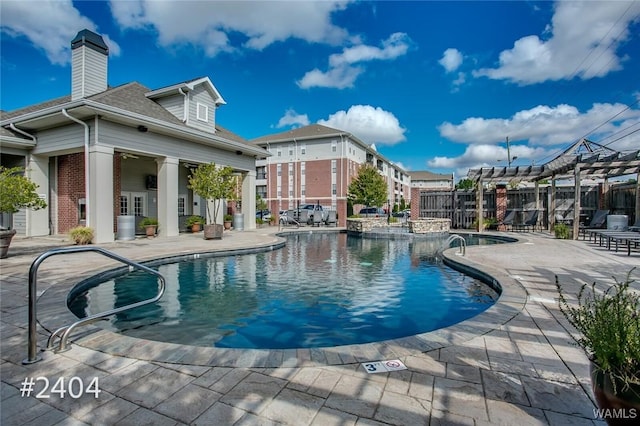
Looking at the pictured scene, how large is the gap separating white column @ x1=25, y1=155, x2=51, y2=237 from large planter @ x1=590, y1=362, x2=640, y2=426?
16954 millimetres

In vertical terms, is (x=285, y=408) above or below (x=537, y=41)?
below

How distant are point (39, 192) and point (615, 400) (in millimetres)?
17356

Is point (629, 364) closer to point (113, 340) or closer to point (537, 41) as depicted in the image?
point (113, 340)

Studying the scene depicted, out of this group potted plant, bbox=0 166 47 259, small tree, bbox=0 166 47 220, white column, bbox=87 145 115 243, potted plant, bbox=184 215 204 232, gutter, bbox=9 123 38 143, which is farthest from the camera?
potted plant, bbox=184 215 204 232

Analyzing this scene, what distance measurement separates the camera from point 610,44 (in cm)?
1314

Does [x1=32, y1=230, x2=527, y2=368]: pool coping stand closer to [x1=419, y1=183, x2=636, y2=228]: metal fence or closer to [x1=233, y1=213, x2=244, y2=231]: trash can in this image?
[x1=233, y1=213, x2=244, y2=231]: trash can

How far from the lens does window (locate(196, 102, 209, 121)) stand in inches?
606

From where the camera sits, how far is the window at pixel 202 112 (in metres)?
15.4

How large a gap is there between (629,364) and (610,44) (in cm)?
1725

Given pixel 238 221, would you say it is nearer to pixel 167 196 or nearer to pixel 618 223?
pixel 167 196

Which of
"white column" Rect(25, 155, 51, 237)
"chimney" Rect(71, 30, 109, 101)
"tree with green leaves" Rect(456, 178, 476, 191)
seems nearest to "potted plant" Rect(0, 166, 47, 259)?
"white column" Rect(25, 155, 51, 237)

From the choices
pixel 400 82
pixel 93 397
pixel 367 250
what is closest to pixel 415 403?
pixel 93 397

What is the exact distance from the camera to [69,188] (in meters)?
13.4

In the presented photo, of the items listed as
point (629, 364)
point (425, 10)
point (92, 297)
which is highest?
point (425, 10)
